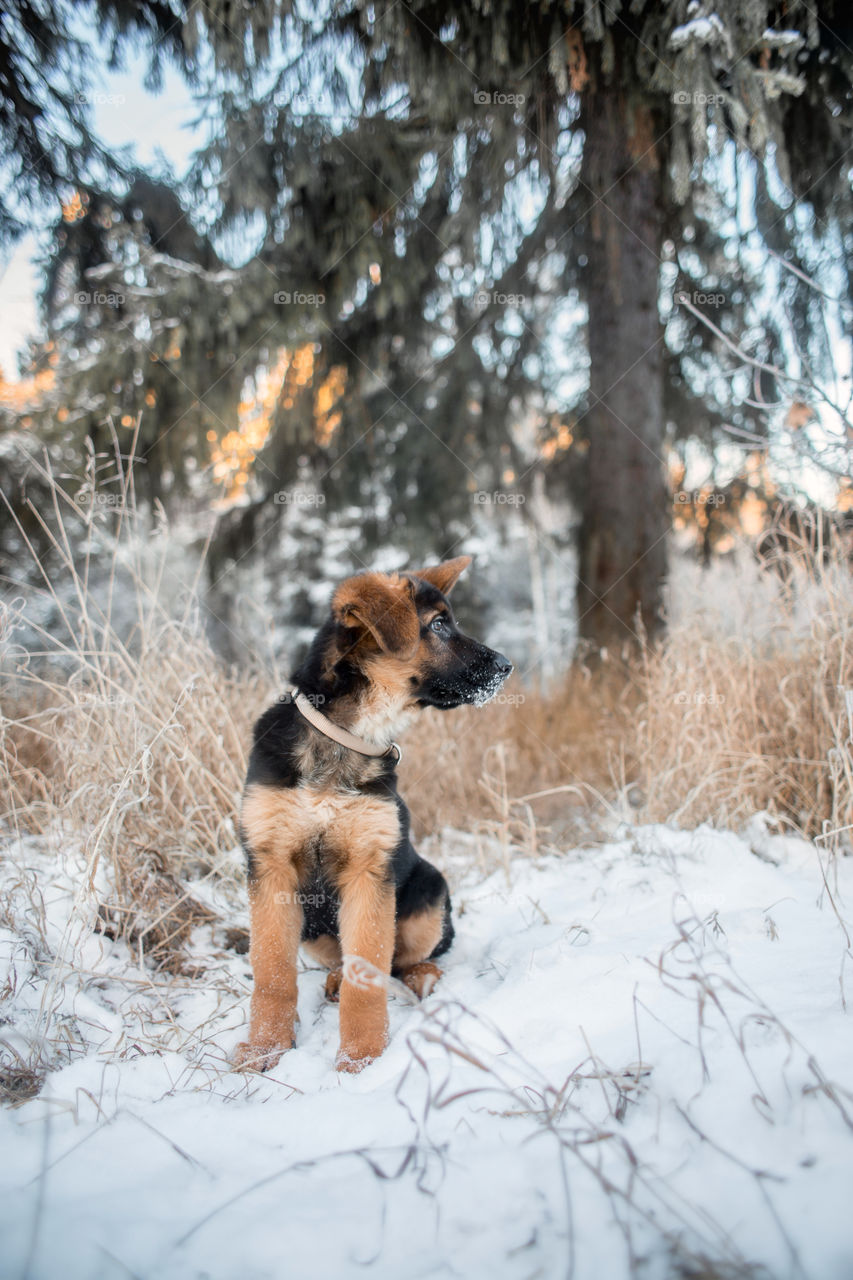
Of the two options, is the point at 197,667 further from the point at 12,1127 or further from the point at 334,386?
the point at 334,386

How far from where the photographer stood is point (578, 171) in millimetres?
7453

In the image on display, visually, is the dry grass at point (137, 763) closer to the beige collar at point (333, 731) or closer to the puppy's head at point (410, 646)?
the beige collar at point (333, 731)

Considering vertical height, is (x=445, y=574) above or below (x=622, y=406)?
below

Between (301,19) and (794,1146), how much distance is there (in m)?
8.24

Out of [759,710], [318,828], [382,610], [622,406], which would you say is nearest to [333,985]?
[318,828]

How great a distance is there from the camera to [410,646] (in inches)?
112

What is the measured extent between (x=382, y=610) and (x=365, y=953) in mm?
1287

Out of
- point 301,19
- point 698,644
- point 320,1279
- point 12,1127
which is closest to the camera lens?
point 320,1279

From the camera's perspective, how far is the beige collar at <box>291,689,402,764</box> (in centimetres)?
271

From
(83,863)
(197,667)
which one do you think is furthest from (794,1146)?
(197,667)

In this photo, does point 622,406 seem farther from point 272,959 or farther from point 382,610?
point 272,959

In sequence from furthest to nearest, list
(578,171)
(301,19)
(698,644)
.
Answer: (578,171) → (301,19) → (698,644)

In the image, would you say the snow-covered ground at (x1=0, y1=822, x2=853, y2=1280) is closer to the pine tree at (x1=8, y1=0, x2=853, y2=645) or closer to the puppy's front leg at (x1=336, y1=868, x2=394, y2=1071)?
the puppy's front leg at (x1=336, y1=868, x2=394, y2=1071)

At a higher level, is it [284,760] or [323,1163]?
[284,760]
